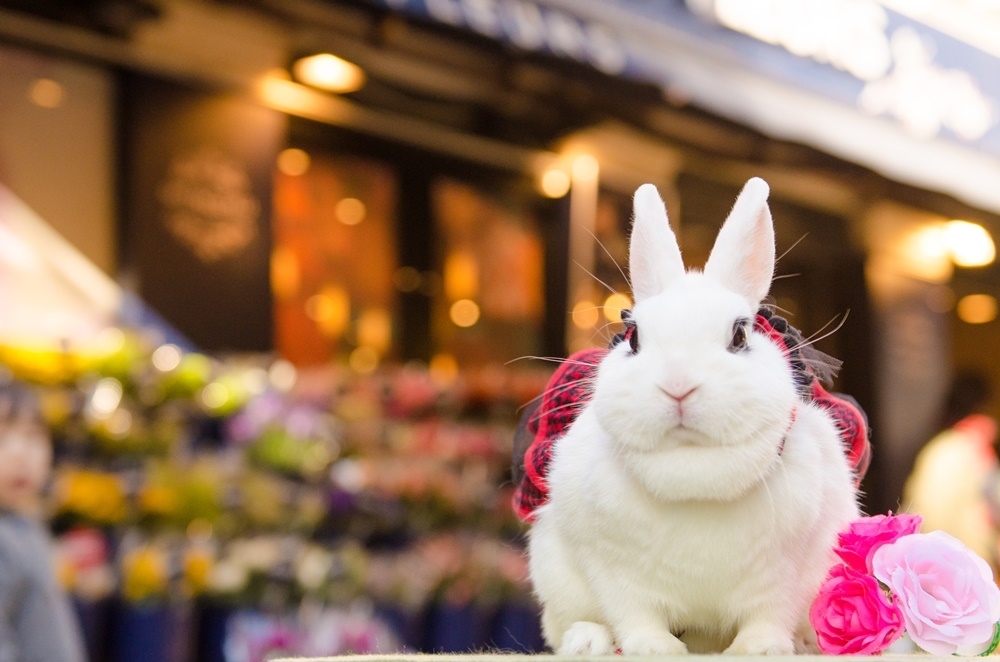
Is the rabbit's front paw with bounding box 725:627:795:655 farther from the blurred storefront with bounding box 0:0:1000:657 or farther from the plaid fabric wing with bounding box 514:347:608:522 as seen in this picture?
the blurred storefront with bounding box 0:0:1000:657

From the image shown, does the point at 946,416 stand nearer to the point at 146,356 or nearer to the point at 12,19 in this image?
the point at 146,356

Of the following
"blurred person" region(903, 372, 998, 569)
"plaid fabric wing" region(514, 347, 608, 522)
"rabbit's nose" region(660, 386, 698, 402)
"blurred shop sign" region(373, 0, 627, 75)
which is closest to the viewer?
"rabbit's nose" region(660, 386, 698, 402)

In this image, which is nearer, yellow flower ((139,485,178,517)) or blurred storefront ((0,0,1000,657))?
yellow flower ((139,485,178,517))

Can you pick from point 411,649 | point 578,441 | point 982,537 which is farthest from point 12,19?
point 982,537

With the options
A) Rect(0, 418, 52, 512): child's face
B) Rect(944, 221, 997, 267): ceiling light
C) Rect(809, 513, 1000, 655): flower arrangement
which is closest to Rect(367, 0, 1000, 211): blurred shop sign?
Rect(944, 221, 997, 267): ceiling light

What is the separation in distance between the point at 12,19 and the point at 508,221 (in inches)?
122

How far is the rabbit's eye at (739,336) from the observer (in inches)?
36.2

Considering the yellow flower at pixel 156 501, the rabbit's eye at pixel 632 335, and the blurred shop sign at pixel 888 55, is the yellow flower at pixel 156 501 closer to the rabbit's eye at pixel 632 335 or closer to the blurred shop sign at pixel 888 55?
the rabbit's eye at pixel 632 335

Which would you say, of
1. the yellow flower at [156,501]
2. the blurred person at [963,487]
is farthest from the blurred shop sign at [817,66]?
the yellow flower at [156,501]

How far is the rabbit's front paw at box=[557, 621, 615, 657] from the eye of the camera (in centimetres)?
93

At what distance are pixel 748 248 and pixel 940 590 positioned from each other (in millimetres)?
390

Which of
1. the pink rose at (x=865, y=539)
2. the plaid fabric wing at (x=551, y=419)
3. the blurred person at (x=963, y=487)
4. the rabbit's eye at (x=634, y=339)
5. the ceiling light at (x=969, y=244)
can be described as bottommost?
the blurred person at (x=963, y=487)

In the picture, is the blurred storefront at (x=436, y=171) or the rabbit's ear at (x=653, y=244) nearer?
the rabbit's ear at (x=653, y=244)

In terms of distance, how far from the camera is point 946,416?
6.07 metres
